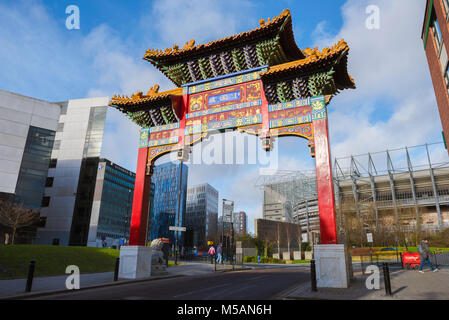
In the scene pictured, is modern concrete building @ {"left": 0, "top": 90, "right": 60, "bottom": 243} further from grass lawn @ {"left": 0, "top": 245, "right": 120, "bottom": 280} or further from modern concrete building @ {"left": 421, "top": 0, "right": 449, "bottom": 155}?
modern concrete building @ {"left": 421, "top": 0, "right": 449, "bottom": 155}

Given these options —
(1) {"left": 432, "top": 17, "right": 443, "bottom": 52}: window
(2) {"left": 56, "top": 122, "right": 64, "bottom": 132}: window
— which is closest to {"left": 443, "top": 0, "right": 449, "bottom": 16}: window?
(1) {"left": 432, "top": 17, "right": 443, "bottom": 52}: window

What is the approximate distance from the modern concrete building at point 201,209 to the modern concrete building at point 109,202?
40.5m

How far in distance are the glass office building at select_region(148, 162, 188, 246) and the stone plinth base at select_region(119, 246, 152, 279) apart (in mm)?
94098

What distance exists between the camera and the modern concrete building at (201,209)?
11918 cm

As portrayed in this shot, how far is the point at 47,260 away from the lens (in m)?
17.7

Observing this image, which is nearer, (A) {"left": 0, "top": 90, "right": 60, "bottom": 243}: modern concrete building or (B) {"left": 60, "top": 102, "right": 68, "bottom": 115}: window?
(A) {"left": 0, "top": 90, "right": 60, "bottom": 243}: modern concrete building

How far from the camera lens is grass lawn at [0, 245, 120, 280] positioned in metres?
14.9

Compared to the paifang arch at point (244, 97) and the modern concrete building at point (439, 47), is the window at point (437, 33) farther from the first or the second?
the paifang arch at point (244, 97)

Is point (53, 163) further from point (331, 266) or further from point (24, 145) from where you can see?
point (331, 266)

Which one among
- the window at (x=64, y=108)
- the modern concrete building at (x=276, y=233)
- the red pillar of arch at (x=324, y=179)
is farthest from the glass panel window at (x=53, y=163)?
the red pillar of arch at (x=324, y=179)

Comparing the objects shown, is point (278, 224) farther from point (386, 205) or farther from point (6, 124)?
point (6, 124)

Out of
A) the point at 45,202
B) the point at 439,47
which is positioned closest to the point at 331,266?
the point at 439,47
